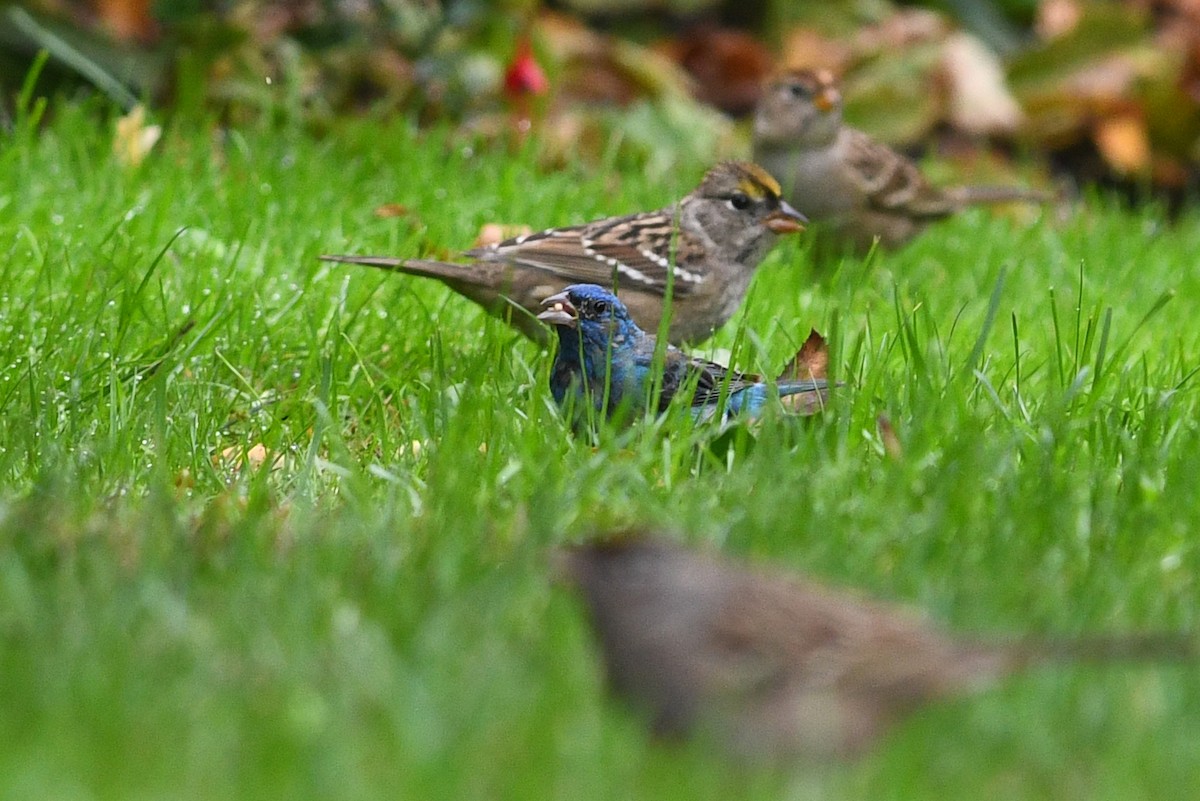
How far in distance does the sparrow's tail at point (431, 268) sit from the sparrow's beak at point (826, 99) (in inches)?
113

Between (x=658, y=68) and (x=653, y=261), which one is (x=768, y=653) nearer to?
(x=653, y=261)

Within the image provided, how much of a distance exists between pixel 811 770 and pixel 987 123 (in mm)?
8226

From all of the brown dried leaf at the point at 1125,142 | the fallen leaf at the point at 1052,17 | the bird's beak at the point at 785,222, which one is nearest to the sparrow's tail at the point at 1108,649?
the bird's beak at the point at 785,222

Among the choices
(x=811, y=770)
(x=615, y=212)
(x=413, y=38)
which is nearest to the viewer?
(x=811, y=770)

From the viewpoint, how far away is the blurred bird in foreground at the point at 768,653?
2541mm

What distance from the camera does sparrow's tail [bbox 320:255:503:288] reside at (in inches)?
Answer: 198

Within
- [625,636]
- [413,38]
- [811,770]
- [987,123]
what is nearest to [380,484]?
[625,636]

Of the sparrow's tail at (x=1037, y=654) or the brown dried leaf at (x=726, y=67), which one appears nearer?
the sparrow's tail at (x=1037, y=654)

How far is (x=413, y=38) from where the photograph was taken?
7996 mm

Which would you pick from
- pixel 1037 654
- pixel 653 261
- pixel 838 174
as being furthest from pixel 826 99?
pixel 1037 654

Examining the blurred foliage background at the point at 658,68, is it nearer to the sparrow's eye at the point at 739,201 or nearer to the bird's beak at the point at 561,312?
the sparrow's eye at the point at 739,201

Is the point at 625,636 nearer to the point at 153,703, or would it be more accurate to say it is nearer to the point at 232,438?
the point at 153,703

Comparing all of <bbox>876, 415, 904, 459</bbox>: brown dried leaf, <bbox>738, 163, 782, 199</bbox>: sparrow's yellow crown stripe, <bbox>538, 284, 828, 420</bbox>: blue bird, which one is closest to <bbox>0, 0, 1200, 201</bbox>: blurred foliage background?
<bbox>738, 163, 782, 199</bbox>: sparrow's yellow crown stripe

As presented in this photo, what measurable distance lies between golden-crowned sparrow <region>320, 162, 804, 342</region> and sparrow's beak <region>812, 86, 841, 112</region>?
1717 millimetres
